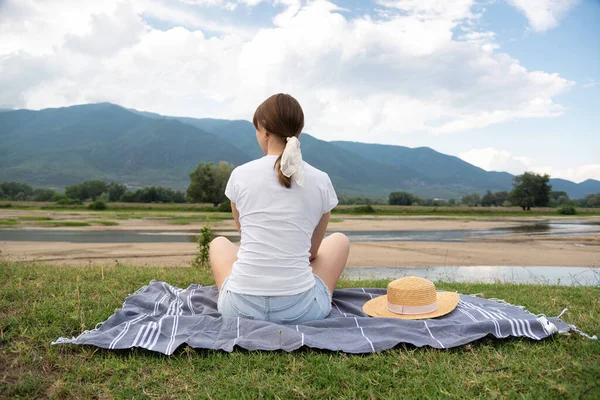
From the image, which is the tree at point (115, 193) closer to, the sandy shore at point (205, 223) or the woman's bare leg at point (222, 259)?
the sandy shore at point (205, 223)

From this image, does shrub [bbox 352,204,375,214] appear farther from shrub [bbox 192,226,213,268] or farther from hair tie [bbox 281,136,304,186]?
hair tie [bbox 281,136,304,186]

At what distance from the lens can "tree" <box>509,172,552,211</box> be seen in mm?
71438

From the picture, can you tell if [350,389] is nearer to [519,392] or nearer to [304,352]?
[304,352]

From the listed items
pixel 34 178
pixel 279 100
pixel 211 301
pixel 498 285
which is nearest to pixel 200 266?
pixel 211 301

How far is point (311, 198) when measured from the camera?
3.83 metres

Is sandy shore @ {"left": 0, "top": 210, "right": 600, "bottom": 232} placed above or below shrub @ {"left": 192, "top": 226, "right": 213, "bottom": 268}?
below

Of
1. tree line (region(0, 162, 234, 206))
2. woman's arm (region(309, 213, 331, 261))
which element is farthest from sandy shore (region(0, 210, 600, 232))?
tree line (region(0, 162, 234, 206))

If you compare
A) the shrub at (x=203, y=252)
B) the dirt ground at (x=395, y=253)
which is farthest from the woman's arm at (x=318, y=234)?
the dirt ground at (x=395, y=253)

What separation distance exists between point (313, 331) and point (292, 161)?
146 centimetres

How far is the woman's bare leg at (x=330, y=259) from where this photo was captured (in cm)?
448

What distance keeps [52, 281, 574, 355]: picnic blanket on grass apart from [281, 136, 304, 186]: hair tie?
1.28 m

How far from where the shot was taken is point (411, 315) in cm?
446

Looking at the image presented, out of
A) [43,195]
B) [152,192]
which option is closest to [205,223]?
[152,192]

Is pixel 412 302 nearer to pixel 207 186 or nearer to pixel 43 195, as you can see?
pixel 207 186
